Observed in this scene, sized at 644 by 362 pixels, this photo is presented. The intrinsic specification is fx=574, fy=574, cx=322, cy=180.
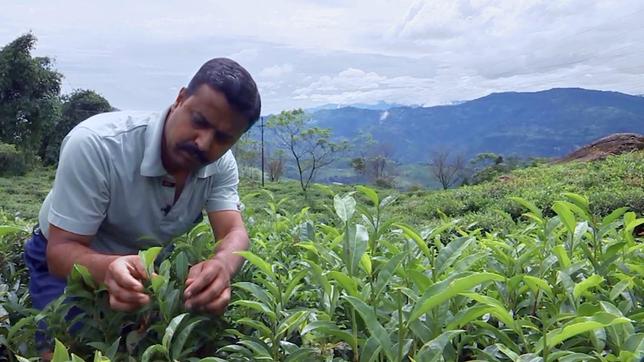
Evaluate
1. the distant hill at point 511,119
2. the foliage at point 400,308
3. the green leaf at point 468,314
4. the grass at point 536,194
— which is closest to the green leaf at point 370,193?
the foliage at point 400,308

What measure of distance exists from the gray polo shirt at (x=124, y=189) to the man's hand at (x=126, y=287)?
0.28 meters

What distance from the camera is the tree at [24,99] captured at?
529 inches

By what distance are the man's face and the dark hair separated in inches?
0.5

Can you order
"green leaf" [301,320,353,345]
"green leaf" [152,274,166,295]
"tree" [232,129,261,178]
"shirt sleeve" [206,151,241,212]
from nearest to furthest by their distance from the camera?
"green leaf" [301,320,353,345]
"green leaf" [152,274,166,295]
"shirt sleeve" [206,151,241,212]
"tree" [232,129,261,178]

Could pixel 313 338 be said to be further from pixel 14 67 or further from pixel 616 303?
pixel 14 67

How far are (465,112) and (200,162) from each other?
37195 millimetres

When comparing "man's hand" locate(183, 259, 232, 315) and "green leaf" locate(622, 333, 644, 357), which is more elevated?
"green leaf" locate(622, 333, 644, 357)

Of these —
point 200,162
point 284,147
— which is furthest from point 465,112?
point 200,162

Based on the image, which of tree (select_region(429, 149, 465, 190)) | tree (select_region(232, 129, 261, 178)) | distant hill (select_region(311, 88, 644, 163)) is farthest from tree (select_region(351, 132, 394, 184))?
distant hill (select_region(311, 88, 644, 163))

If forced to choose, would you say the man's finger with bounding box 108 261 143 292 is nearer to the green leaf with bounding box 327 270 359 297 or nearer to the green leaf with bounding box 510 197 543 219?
the green leaf with bounding box 327 270 359 297

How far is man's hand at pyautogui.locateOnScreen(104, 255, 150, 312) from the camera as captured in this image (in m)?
0.78

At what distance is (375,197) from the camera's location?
801mm

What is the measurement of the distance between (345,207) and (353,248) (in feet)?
0.20

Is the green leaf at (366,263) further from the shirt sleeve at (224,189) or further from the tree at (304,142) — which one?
the tree at (304,142)
